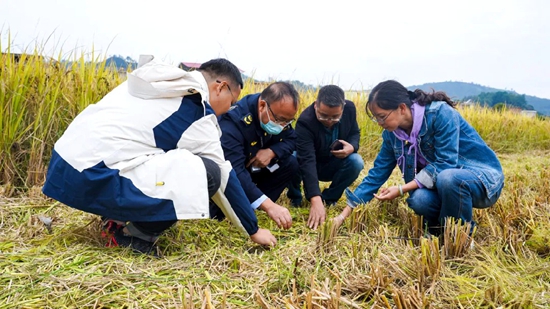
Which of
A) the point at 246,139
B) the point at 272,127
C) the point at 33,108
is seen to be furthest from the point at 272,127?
the point at 33,108

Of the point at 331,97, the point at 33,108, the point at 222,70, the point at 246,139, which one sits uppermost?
the point at 222,70

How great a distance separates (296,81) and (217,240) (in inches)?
203

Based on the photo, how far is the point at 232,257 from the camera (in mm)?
2045

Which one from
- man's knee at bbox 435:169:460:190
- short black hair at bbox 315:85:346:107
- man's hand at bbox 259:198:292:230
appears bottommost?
man's hand at bbox 259:198:292:230

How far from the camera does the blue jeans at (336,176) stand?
345 cm

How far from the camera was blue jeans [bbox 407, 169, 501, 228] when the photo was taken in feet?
7.73

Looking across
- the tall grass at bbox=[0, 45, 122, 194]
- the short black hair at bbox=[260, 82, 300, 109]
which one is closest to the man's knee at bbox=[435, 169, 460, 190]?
the short black hair at bbox=[260, 82, 300, 109]

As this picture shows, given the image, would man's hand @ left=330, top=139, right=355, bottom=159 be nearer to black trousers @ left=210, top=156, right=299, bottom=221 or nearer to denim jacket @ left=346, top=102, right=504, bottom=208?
black trousers @ left=210, top=156, right=299, bottom=221

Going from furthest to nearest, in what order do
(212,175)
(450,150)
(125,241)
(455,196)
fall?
(450,150)
(455,196)
(125,241)
(212,175)

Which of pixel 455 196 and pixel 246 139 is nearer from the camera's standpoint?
pixel 455 196

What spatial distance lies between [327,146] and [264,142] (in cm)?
65

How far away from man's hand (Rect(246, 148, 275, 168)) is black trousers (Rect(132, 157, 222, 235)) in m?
1.00

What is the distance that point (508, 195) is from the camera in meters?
3.42

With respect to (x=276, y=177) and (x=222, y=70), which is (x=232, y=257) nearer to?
(x=222, y=70)
